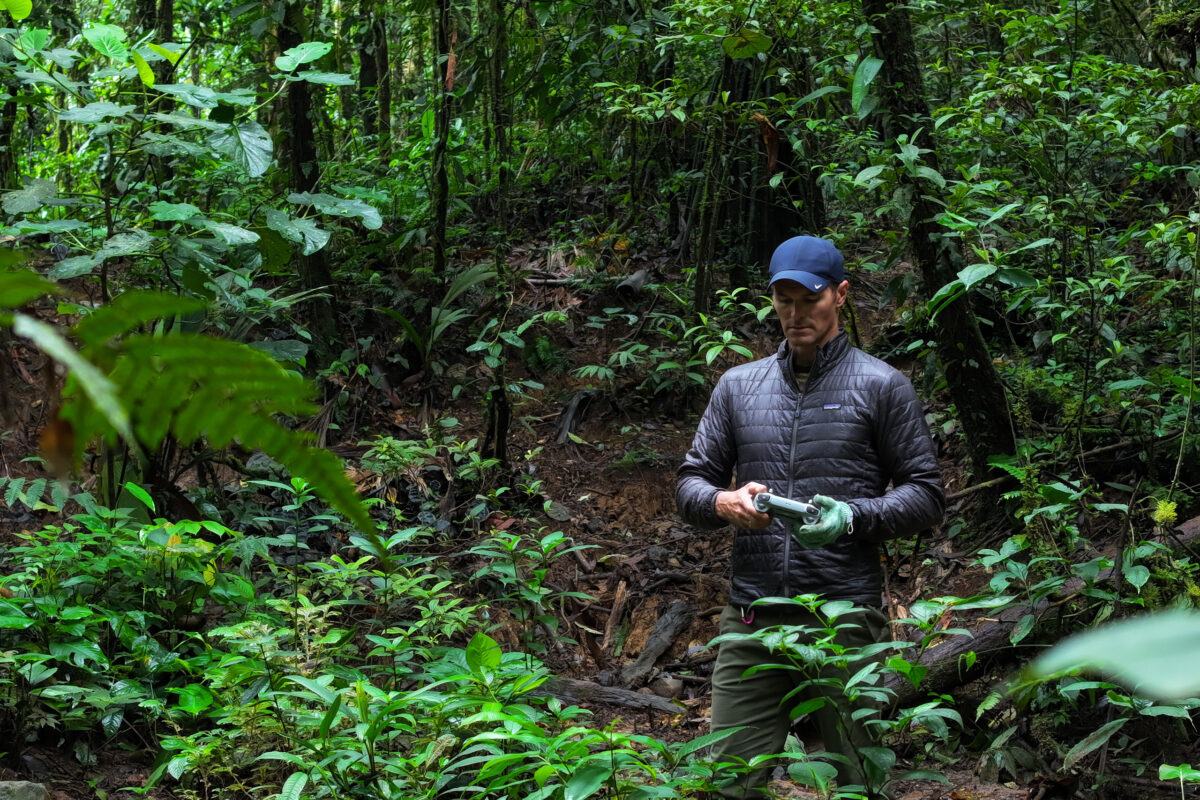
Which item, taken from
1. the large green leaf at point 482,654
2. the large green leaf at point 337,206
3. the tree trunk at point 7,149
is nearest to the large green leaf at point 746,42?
the large green leaf at point 337,206

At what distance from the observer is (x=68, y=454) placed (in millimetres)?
586

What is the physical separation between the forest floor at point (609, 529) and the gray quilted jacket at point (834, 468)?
868 mm

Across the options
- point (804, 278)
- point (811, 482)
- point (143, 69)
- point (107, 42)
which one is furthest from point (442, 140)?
point (811, 482)

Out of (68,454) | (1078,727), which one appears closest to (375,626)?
(1078,727)

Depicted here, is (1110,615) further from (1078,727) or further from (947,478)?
(947,478)

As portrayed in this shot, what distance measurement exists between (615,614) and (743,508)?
2801 millimetres

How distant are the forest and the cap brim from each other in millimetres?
905

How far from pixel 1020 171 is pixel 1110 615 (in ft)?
12.6

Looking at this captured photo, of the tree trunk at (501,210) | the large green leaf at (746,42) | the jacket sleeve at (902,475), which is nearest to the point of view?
the jacket sleeve at (902,475)

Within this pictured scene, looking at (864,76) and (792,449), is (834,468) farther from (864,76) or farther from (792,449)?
(864,76)

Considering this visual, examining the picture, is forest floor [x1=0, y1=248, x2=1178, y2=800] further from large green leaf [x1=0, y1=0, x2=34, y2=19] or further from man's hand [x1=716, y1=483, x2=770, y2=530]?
large green leaf [x1=0, y1=0, x2=34, y2=19]

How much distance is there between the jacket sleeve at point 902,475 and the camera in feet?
9.33

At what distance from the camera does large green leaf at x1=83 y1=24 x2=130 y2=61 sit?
130 inches

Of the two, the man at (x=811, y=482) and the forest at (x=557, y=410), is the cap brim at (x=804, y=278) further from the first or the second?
the forest at (x=557, y=410)
